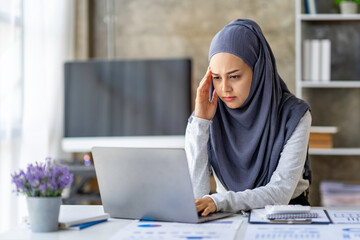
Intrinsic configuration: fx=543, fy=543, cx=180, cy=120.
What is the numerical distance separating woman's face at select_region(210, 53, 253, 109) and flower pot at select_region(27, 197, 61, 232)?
0.74 metres

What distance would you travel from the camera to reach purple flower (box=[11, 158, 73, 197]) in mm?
1271

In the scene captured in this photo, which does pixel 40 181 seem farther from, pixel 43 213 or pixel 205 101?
pixel 205 101

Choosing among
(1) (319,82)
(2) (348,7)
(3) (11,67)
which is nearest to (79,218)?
(3) (11,67)

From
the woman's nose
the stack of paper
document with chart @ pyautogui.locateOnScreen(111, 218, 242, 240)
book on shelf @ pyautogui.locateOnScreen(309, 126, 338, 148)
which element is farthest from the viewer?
book on shelf @ pyautogui.locateOnScreen(309, 126, 338, 148)

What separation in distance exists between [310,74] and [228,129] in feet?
6.85

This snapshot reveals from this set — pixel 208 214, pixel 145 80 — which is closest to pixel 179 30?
pixel 145 80

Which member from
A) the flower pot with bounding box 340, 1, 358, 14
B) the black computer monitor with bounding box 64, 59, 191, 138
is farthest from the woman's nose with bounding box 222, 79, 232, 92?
the flower pot with bounding box 340, 1, 358, 14

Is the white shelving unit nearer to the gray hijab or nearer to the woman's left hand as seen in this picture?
the gray hijab

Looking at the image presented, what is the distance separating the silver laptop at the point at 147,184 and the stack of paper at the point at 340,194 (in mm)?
2376

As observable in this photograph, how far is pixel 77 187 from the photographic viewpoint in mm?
3674

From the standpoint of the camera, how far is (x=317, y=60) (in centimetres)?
380

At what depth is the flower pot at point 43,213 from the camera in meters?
1.28

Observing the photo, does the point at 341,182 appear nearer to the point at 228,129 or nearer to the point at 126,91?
the point at 126,91

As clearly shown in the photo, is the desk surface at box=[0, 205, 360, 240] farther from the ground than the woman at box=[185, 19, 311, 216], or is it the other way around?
the woman at box=[185, 19, 311, 216]
